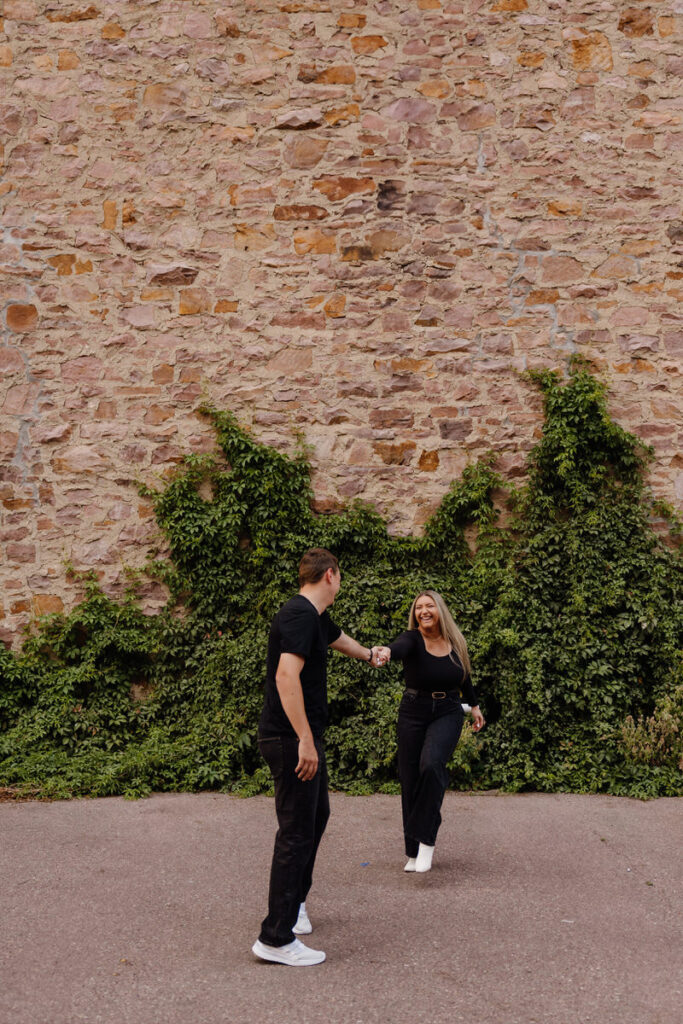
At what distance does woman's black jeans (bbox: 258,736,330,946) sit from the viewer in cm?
405

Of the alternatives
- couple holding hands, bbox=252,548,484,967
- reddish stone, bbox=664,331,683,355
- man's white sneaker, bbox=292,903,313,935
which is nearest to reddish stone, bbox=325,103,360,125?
reddish stone, bbox=664,331,683,355

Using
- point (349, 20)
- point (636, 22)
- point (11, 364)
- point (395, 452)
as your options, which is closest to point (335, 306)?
point (395, 452)

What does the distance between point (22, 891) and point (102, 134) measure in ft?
21.1

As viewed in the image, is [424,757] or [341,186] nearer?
[424,757]

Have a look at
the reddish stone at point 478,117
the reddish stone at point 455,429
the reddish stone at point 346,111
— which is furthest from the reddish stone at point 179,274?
the reddish stone at point 478,117

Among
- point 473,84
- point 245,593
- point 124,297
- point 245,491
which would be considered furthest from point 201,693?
point 473,84

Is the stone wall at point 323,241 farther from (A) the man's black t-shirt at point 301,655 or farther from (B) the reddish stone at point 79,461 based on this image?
(A) the man's black t-shirt at point 301,655

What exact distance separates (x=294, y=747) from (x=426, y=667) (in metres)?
1.52

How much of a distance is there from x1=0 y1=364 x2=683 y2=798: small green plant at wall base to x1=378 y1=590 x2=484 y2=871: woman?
65.6 inches

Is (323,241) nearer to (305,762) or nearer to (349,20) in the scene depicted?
(349,20)

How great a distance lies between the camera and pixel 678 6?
28.4ft

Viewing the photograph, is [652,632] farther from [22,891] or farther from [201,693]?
[22,891]

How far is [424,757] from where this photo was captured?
17.4 feet

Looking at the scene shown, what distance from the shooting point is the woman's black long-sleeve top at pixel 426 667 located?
550cm
